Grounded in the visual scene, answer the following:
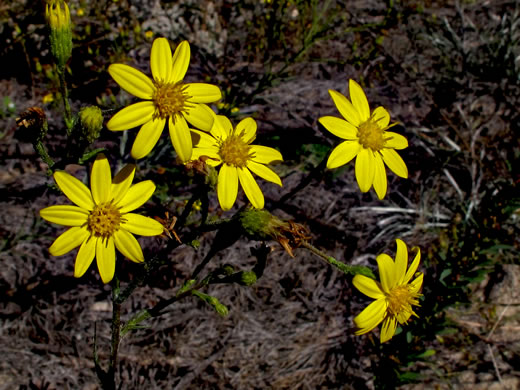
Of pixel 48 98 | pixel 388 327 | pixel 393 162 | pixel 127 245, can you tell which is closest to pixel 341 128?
pixel 393 162

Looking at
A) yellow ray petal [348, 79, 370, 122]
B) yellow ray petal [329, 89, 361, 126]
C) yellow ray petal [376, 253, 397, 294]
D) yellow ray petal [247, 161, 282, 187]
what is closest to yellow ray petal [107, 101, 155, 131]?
yellow ray petal [247, 161, 282, 187]

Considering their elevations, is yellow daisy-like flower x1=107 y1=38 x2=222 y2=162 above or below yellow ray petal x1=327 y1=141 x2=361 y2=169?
above

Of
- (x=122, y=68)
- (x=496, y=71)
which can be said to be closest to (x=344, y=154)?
(x=122, y=68)

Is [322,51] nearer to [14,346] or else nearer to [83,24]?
[83,24]

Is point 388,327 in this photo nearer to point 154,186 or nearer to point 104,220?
point 154,186

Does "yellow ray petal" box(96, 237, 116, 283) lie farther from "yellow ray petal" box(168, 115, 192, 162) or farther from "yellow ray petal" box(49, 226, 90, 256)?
"yellow ray petal" box(168, 115, 192, 162)

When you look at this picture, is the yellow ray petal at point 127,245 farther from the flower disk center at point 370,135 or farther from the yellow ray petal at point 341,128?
the flower disk center at point 370,135
